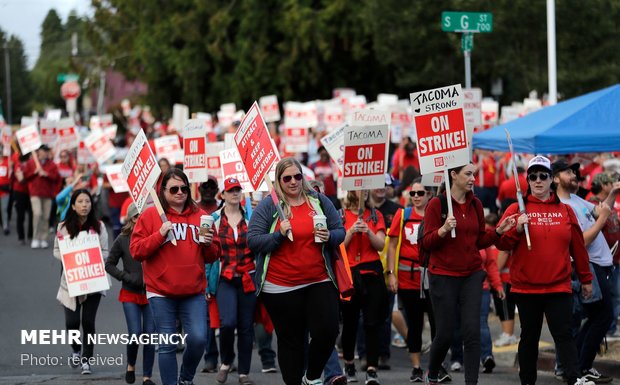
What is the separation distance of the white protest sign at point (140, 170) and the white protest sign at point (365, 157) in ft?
5.52

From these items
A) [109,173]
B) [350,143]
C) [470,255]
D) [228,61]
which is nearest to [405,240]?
[350,143]

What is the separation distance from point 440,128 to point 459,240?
3.19ft

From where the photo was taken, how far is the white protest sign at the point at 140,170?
10.1 metres

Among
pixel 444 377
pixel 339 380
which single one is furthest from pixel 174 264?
pixel 444 377

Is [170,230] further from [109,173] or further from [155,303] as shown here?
[109,173]

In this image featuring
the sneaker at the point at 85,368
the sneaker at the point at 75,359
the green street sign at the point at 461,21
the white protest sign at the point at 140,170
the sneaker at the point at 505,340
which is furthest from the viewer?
the green street sign at the point at 461,21

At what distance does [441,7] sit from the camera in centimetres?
3416

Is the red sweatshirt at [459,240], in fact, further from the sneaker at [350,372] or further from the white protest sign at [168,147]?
the white protest sign at [168,147]

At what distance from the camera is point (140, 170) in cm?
1021

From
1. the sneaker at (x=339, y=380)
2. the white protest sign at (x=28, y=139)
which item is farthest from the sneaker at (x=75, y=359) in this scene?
the white protest sign at (x=28, y=139)

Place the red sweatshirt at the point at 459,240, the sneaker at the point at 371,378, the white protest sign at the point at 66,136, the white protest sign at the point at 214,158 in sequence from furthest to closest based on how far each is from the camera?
the white protest sign at the point at 66,136
the white protest sign at the point at 214,158
the sneaker at the point at 371,378
the red sweatshirt at the point at 459,240

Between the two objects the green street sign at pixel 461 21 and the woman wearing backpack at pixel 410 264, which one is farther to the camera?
the green street sign at pixel 461 21

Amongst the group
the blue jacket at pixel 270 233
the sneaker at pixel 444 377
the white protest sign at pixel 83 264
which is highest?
the blue jacket at pixel 270 233

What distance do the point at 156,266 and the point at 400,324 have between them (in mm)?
4429
